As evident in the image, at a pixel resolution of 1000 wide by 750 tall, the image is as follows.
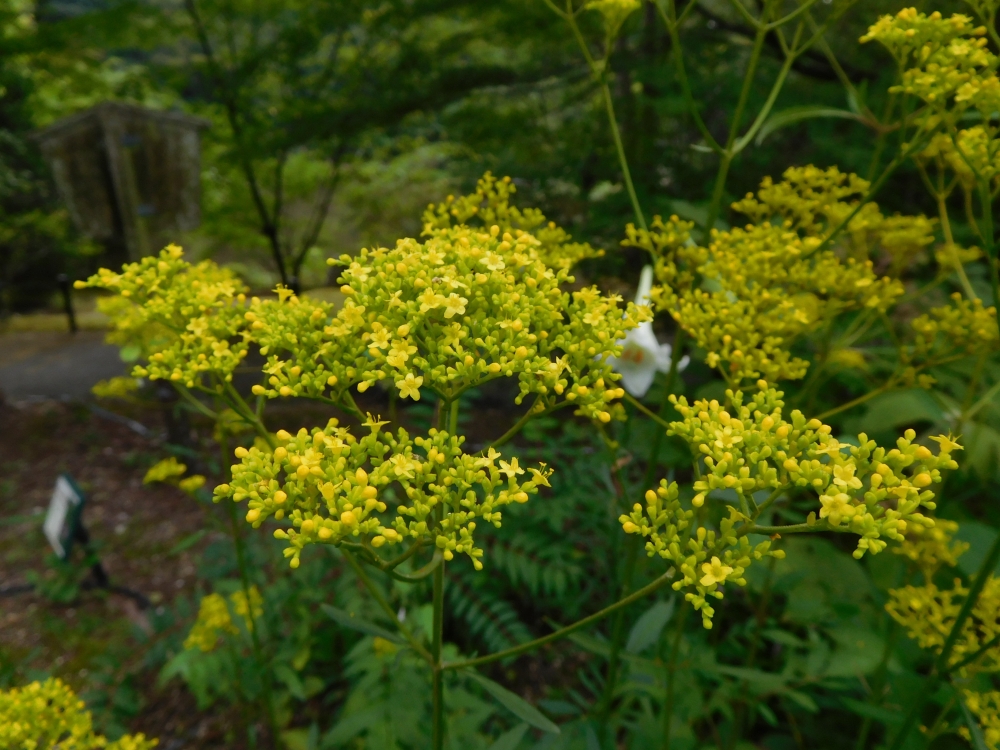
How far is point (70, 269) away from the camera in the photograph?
9117mm

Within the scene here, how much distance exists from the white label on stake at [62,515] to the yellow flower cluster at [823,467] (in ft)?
10.5

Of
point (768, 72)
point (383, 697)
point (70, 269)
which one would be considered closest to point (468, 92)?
point (768, 72)

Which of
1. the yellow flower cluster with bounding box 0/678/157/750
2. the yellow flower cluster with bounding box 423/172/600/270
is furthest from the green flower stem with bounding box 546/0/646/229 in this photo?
the yellow flower cluster with bounding box 0/678/157/750

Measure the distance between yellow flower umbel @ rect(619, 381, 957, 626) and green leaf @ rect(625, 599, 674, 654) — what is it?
1.80ft

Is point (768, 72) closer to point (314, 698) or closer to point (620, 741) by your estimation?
point (620, 741)

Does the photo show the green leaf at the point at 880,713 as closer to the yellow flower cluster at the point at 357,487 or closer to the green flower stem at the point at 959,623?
the green flower stem at the point at 959,623

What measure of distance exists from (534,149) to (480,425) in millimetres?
2245

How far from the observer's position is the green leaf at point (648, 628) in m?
1.42

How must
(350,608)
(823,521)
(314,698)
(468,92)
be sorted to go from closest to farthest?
(823,521) < (350,608) < (314,698) < (468,92)

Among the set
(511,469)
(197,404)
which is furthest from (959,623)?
(197,404)

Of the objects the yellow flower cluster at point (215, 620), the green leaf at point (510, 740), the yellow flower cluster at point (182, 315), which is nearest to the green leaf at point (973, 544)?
the green leaf at point (510, 740)

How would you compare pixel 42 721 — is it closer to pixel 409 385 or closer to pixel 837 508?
pixel 409 385

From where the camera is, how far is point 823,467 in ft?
2.95

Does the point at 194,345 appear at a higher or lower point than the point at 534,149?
higher
